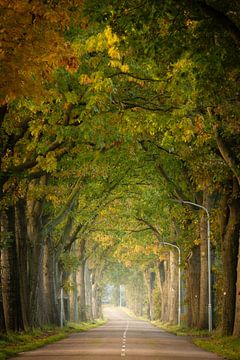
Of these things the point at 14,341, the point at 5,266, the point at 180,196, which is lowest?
the point at 14,341

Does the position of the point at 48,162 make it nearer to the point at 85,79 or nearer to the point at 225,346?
the point at 85,79

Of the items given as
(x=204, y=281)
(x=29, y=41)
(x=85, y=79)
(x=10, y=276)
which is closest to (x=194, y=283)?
(x=204, y=281)

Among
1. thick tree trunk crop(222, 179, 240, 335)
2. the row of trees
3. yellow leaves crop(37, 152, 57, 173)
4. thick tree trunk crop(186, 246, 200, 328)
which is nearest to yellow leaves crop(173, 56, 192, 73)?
the row of trees

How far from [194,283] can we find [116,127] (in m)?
19.0

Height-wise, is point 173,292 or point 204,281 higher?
point 204,281

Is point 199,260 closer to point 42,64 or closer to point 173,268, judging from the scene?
point 173,268

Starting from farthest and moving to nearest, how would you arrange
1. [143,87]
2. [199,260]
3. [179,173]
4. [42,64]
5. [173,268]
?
1. [173,268]
2. [199,260]
3. [179,173]
4. [143,87]
5. [42,64]

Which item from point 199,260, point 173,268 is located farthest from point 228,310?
point 173,268

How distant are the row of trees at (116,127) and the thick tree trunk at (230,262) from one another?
45 mm

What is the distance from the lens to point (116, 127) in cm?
3000

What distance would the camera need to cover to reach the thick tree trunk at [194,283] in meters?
45.3

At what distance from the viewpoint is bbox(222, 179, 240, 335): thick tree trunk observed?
31000 millimetres

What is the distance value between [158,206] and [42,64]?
31.1m

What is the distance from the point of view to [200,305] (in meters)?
42.3
